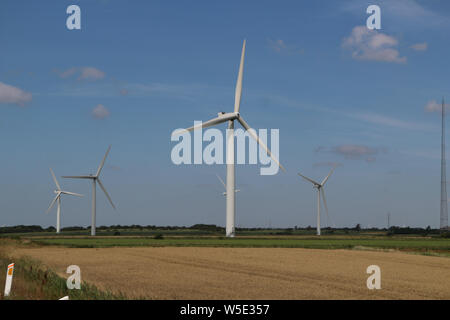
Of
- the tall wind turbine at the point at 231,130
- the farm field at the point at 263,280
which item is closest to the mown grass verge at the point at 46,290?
the farm field at the point at 263,280

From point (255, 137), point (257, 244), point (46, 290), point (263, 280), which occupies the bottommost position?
point (257, 244)

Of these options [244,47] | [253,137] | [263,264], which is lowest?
[263,264]

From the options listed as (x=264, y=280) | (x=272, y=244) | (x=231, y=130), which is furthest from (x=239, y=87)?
(x=264, y=280)

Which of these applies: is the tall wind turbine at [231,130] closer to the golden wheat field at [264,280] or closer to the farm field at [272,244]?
the farm field at [272,244]

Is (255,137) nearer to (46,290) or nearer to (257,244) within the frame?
(257,244)

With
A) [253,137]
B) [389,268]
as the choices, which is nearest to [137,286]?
[389,268]

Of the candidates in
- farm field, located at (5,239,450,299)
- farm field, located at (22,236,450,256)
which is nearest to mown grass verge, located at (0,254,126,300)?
farm field, located at (5,239,450,299)

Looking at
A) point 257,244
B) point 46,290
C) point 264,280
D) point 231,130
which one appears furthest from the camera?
point 231,130

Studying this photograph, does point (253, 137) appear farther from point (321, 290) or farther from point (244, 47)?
point (321, 290)

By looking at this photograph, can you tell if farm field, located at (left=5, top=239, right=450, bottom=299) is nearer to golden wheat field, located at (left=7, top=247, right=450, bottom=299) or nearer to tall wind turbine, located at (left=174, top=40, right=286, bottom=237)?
golden wheat field, located at (left=7, top=247, right=450, bottom=299)
